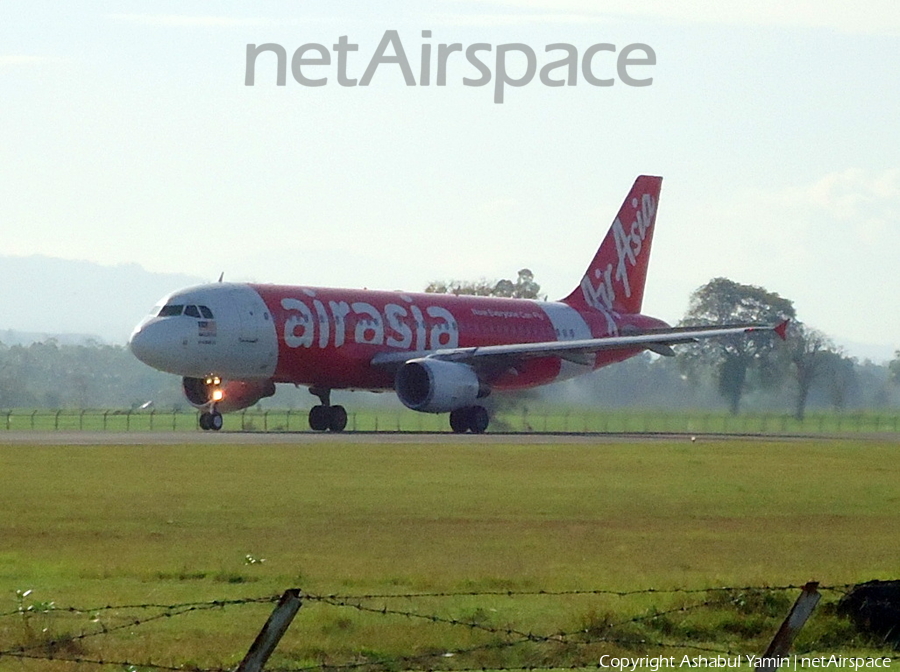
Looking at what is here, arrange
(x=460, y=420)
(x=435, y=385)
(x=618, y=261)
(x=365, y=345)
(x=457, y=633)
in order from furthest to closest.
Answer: (x=618, y=261) < (x=460, y=420) < (x=365, y=345) < (x=435, y=385) < (x=457, y=633)

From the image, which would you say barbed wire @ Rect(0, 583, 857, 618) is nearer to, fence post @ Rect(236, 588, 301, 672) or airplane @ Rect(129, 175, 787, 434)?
fence post @ Rect(236, 588, 301, 672)

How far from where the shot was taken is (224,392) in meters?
55.8

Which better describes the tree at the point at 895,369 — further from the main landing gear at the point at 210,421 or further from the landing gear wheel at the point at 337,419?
the main landing gear at the point at 210,421

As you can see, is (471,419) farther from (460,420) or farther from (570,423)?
(570,423)

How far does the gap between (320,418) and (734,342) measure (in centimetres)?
3393

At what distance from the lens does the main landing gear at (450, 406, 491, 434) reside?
57469mm

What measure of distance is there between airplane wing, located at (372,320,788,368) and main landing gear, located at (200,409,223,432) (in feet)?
16.3

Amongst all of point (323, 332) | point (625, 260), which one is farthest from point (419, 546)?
point (625, 260)

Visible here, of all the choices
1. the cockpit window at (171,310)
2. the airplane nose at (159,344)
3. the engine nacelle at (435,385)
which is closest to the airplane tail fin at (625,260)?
the engine nacelle at (435,385)

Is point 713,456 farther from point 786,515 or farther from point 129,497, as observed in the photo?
point 129,497

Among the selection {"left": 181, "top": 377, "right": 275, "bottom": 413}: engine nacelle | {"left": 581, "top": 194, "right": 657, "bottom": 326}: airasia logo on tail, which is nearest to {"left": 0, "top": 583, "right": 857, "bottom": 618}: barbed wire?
{"left": 181, "top": 377, "right": 275, "bottom": 413}: engine nacelle

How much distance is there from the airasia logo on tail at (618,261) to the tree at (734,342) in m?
3.76

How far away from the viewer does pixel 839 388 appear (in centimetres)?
7988

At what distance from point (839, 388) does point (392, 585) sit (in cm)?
6176
